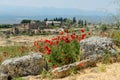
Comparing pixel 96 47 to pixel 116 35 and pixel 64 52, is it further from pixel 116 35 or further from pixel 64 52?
pixel 116 35

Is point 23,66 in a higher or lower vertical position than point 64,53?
lower

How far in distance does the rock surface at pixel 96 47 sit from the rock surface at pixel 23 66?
1.09 m

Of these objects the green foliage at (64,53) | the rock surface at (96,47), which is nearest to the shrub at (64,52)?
the green foliage at (64,53)

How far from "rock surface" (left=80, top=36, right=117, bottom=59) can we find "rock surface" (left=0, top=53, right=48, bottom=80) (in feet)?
3.59

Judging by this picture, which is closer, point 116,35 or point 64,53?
point 64,53

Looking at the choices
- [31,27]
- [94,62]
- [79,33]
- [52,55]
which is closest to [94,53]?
[94,62]

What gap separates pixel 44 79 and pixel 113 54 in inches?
73.2

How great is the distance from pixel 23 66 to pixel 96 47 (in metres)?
1.81

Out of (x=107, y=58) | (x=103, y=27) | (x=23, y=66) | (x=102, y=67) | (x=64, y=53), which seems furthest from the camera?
(x=103, y=27)

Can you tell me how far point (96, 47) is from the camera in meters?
9.10

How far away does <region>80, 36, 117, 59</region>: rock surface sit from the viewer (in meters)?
9.06

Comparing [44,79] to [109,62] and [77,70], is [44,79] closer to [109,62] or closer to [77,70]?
[77,70]

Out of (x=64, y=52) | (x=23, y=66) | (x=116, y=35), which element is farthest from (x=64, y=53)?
(x=116, y=35)

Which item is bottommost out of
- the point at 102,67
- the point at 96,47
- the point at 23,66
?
the point at 23,66
